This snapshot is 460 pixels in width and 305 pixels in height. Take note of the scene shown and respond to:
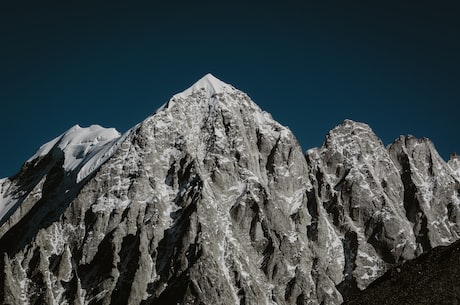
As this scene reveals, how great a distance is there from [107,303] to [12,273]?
29.7 metres

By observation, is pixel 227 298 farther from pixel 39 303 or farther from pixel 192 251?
pixel 39 303

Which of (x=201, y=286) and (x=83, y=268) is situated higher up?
(x=83, y=268)

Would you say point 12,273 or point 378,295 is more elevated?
point 12,273

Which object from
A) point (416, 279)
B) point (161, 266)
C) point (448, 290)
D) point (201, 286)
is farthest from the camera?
point (161, 266)

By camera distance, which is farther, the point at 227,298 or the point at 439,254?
the point at 227,298

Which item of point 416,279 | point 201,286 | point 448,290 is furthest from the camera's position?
point 201,286

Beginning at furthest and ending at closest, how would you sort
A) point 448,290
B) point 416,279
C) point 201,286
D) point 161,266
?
point 161,266 → point 201,286 → point 416,279 → point 448,290

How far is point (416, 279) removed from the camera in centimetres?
9206

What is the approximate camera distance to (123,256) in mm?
198500

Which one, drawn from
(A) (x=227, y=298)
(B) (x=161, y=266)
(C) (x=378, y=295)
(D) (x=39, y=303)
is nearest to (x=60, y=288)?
(D) (x=39, y=303)

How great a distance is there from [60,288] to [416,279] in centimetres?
12393

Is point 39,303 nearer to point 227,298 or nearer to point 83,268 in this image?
A: point 83,268

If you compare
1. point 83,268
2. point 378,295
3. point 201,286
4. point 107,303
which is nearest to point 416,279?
point 378,295

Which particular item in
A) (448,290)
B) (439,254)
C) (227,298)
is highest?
(227,298)
